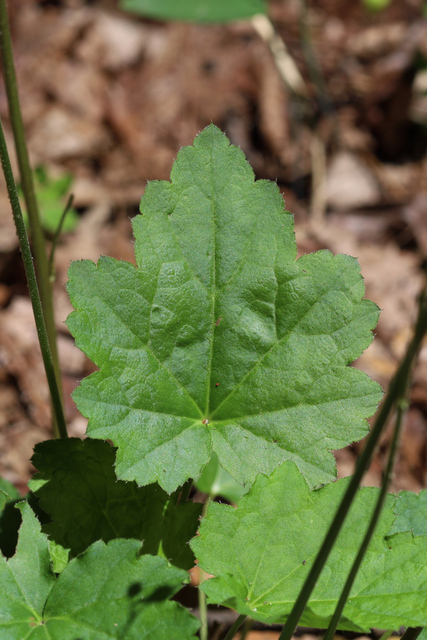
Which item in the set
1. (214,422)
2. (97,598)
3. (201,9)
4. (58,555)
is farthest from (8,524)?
(201,9)

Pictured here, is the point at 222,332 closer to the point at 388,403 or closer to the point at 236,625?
the point at 236,625

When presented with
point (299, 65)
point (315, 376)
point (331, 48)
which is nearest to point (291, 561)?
point (315, 376)

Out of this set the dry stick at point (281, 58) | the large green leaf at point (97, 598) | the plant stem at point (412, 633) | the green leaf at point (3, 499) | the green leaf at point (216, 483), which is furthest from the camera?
the dry stick at point (281, 58)

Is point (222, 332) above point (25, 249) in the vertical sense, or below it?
below

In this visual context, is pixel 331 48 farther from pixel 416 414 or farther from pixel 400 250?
pixel 416 414

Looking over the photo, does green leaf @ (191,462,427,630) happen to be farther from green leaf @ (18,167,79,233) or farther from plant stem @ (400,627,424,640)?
green leaf @ (18,167,79,233)

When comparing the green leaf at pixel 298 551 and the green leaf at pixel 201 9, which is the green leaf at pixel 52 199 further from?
the green leaf at pixel 298 551

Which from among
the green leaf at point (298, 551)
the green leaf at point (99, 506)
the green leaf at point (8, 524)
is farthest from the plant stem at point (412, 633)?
the green leaf at point (8, 524)
